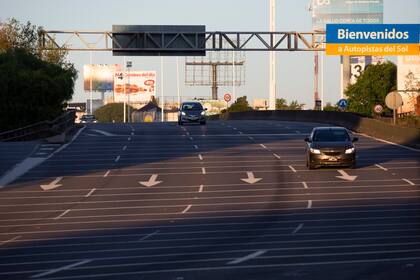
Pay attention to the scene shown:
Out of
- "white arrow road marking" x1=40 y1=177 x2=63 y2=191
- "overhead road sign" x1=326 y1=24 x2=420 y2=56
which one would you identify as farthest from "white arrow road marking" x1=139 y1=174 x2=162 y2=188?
"overhead road sign" x1=326 y1=24 x2=420 y2=56

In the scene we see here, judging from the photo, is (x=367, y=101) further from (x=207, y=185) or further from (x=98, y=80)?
(x=207, y=185)

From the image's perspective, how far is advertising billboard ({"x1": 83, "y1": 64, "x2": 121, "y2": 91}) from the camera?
175 metres

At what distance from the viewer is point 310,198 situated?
29781mm

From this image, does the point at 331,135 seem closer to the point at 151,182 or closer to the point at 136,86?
the point at 151,182

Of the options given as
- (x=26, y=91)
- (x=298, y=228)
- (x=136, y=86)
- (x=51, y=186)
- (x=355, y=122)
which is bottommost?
(x=51, y=186)

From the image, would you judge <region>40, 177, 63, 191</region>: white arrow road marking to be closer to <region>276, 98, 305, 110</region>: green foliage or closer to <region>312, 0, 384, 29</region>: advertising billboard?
<region>312, 0, 384, 29</region>: advertising billboard

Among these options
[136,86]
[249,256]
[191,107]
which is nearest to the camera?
[249,256]

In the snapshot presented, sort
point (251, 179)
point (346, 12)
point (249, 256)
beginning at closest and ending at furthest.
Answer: point (249, 256)
point (251, 179)
point (346, 12)

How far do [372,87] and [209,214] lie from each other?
337 ft

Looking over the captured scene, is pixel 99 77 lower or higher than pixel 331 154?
higher

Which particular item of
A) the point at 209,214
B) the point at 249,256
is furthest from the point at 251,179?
the point at 249,256

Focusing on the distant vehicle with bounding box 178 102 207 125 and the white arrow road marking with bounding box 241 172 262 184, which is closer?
the white arrow road marking with bounding box 241 172 262 184

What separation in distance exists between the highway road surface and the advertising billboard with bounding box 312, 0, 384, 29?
55858mm

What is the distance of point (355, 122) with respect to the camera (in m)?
61.9
